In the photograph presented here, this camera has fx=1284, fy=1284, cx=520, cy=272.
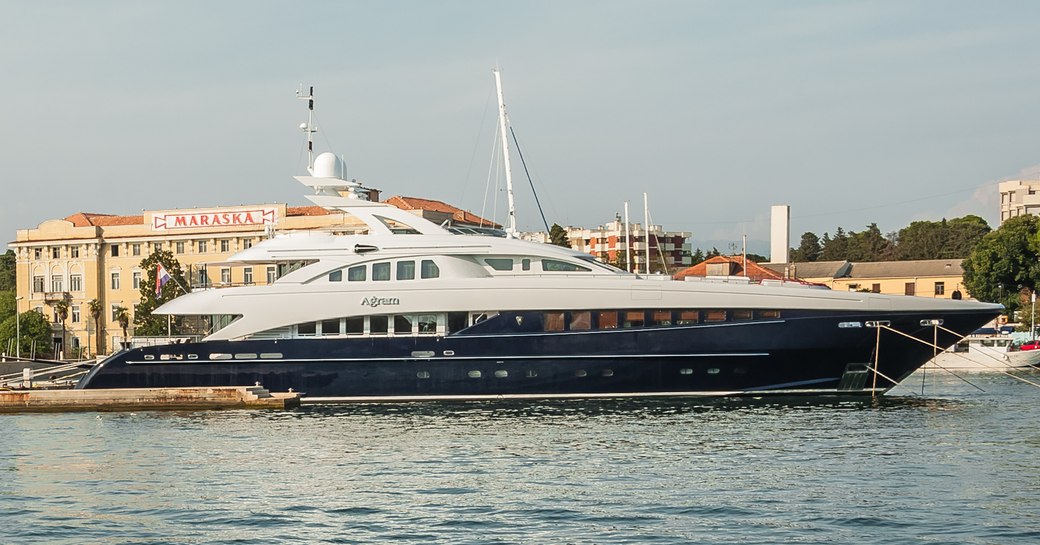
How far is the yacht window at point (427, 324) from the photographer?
3612 centimetres

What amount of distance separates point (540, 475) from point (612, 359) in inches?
489

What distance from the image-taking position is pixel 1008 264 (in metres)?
79.8

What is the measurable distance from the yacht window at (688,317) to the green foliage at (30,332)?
192 ft

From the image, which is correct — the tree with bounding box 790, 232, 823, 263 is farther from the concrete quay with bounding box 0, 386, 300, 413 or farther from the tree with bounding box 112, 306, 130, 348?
the concrete quay with bounding box 0, 386, 300, 413

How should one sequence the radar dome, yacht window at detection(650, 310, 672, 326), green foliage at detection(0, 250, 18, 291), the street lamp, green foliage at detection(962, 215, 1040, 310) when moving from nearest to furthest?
1. yacht window at detection(650, 310, 672, 326)
2. the radar dome
3. the street lamp
4. green foliage at detection(962, 215, 1040, 310)
5. green foliage at detection(0, 250, 18, 291)

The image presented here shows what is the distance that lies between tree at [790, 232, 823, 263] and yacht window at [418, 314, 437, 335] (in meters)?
116

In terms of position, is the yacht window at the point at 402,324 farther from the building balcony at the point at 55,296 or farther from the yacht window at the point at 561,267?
the building balcony at the point at 55,296

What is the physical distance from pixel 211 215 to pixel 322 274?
156ft

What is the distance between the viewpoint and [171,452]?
27.2m

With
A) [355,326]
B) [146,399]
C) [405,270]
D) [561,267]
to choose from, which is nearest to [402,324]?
[355,326]

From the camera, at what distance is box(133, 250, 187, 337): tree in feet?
242

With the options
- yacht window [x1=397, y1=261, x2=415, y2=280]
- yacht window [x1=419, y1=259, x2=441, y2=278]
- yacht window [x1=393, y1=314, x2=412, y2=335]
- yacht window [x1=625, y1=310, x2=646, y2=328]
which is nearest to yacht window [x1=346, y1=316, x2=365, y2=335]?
yacht window [x1=393, y1=314, x2=412, y2=335]

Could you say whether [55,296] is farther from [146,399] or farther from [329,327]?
[329,327]

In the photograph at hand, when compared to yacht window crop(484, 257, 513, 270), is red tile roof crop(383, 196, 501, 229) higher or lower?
higher
